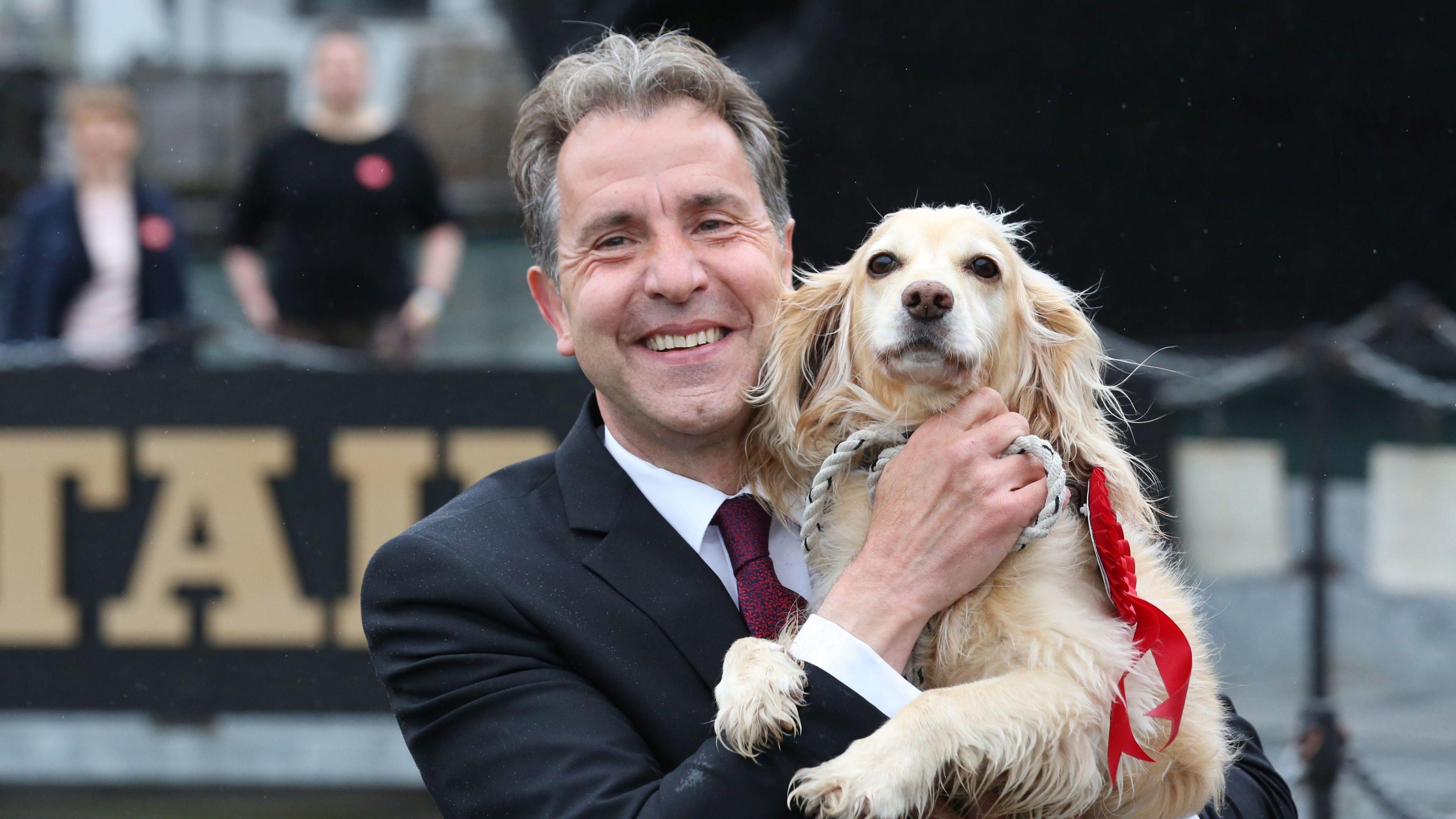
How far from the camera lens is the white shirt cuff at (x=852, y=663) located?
6.93ft

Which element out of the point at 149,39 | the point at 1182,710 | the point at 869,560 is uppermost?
the point at 149,39

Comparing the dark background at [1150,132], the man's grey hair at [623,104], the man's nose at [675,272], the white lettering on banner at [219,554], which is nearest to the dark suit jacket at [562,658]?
the man's nose at [675,272]

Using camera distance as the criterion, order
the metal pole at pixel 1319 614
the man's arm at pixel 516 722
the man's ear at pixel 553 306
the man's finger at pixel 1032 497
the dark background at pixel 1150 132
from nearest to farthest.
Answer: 1. the man's arm at pixel 516 722
2. the man's finger at pixel 1032 497
3. the man's ear at pixel 553 306
4. the metal pole at pixel 1319 614
5. the dark background at pixel 1150 132

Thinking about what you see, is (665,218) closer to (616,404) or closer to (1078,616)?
(616,404)

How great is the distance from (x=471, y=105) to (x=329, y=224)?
154 inches

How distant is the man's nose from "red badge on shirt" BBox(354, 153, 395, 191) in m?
4.25

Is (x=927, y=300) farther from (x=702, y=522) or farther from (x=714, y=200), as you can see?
(x=702, y=522)

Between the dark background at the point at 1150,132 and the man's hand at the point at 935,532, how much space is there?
3.64 meters

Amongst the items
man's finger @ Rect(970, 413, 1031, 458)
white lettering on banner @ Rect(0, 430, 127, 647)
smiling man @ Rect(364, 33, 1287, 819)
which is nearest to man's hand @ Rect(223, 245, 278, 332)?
white lettering on banner @ Rect(0, 430, 127, 647)

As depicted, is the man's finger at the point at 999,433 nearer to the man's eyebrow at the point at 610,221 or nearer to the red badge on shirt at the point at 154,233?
the man's eyebrow at the point at 610,221

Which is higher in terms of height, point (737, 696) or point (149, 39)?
point (149, 39)

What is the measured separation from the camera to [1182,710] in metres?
2.26

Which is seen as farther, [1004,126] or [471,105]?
[471,105]

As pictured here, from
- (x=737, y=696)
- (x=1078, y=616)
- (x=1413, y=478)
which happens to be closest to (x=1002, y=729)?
(x=1078, y=616)
